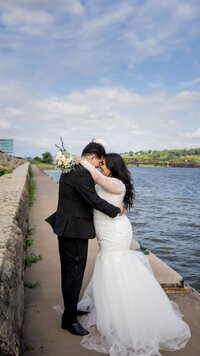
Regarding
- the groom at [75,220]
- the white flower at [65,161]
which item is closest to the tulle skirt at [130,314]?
the groom at [75,220]

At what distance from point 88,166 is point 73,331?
1.88 m

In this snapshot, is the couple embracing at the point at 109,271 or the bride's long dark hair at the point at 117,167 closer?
the couple embracing at the point at 109,271

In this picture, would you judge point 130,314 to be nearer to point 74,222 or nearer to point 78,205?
point 74,222

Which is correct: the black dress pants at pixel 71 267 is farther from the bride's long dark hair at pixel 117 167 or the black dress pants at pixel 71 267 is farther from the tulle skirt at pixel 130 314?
the bride's long dark hair at pixel 117 167

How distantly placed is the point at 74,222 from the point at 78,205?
0.19 m

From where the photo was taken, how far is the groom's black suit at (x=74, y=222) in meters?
3.23

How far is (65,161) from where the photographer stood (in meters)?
3.15

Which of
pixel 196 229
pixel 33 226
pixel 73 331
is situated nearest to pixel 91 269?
pixel 73 331

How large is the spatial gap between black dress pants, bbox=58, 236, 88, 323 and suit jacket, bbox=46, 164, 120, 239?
5.0 inches

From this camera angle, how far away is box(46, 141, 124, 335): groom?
323 cm

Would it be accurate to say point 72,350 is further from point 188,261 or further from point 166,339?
point 188,261

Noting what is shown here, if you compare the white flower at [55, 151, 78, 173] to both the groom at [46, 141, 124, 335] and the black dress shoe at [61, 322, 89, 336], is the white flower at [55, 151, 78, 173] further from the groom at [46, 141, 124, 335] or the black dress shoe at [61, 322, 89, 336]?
the black dress shoe at [61, 322, 89, 336]

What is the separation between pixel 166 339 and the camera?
131 inches

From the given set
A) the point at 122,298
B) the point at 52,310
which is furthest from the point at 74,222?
the point at 52,310
